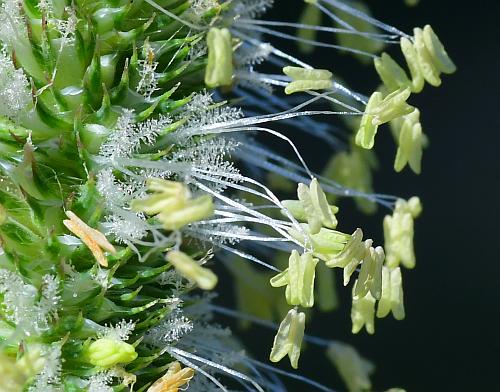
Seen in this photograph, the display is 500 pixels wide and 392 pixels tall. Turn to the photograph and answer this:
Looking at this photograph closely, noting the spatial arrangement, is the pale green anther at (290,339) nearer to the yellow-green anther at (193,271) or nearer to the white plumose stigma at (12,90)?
the yellow-green anther at (193,271)

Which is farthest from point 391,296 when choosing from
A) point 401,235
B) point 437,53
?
point 437,53

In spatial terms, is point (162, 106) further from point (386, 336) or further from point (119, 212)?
point (386, 336)

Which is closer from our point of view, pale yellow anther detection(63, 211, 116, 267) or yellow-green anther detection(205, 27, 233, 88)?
pale yellow anther detection(63, 211, 116, 267)

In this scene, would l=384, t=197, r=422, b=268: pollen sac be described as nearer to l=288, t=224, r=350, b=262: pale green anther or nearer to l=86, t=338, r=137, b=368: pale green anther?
l=288, t=224, r=350, b=262: pale green anther

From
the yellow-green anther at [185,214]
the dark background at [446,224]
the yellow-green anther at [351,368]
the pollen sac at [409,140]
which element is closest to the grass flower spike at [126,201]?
the yellow-green anther at [185,214]

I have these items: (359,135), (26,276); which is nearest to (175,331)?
(26,276)

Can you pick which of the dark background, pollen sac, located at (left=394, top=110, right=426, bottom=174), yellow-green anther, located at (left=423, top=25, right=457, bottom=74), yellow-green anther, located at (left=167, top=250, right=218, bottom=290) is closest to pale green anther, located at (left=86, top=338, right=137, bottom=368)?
yellow-green anther, located at (left=167, top=250, right=218, bottom=290)
